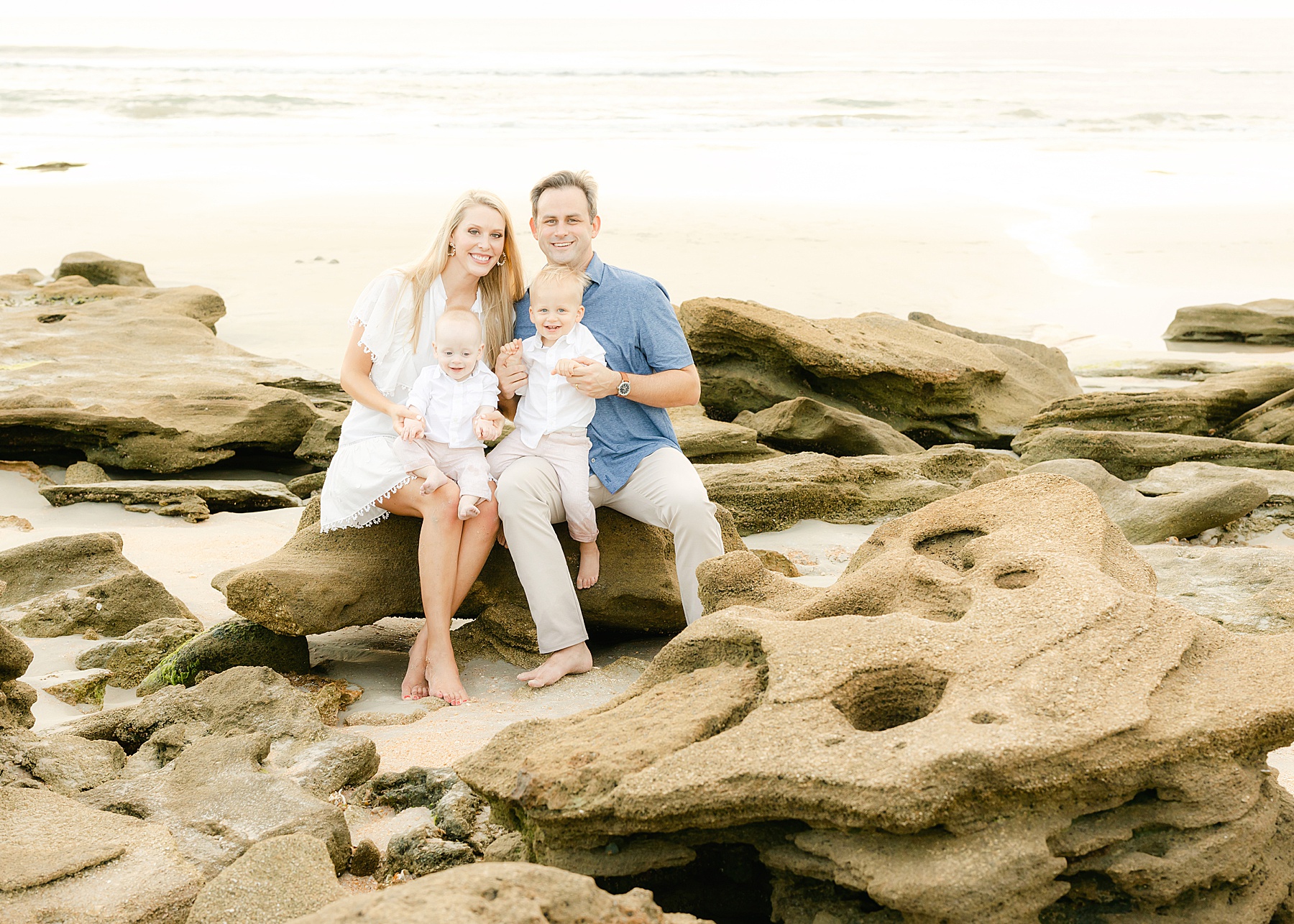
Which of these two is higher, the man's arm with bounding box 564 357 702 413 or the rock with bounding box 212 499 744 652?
the man's arm with bounding box 564 357 702 413

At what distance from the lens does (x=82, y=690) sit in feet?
14.1

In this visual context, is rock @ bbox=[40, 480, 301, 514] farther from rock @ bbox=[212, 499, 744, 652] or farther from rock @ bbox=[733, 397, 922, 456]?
rock @ bbox=[733, 397, 922, 456]

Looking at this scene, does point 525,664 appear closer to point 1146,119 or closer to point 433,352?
point 433,352

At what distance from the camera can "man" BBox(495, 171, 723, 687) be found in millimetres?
4469

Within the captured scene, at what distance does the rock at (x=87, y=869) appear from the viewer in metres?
2.52

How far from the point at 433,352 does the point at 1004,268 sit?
1157 centimetres

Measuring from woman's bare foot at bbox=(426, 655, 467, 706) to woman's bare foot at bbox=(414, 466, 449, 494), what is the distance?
619 millimetres

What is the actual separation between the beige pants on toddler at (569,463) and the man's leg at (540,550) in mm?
44

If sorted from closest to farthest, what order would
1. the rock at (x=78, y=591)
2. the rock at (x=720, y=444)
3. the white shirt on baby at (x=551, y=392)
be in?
the white shirt on baby at (x=551, y=392) < the rock at (x=78, y=591) < the rock at (x=720, y=444)

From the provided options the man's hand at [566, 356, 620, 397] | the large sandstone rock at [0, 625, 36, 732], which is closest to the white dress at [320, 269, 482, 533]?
the man's hand at [566, 356, 620, 397]

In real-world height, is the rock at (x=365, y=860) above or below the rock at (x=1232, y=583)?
below

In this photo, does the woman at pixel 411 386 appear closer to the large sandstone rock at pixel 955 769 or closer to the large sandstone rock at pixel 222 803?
the large sandstone rock at pixel 222 803

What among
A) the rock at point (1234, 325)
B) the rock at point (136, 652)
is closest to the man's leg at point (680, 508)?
the rock at point (136, 652)

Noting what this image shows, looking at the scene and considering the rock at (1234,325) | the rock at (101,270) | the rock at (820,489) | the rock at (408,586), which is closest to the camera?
the rock at (408,586)
